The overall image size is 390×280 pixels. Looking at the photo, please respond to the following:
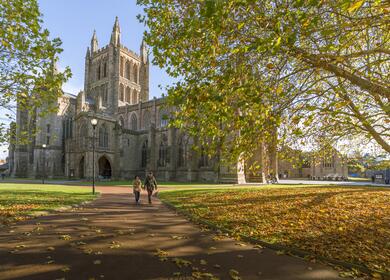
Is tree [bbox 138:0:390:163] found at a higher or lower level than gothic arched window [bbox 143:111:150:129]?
lower

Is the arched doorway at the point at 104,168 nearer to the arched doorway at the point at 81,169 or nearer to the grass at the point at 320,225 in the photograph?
the arched doorway at the point at 81,169

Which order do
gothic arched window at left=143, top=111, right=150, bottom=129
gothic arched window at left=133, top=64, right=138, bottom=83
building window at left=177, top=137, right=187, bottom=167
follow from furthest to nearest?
gothic arched window at left=133, top=64, right=138, bottom=83 < gothic arched window at left=143, top=111, right=150, bottom=129 < building window at left=177, top=137, right=187, bottom=167

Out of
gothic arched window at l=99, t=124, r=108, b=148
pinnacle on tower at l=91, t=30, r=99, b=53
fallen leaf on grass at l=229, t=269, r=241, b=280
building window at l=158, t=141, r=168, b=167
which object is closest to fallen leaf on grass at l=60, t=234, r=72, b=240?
fallen leaf on grass at l=229, t=269, r=241, b=280

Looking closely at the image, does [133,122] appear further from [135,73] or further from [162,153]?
[135,73]

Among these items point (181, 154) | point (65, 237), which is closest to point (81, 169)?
point (181, 154)

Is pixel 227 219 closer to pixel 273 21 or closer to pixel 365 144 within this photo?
pixel 273 21

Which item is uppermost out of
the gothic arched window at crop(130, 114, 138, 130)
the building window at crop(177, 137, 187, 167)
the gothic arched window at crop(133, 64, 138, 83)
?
the gothic arched window at crop(133, 64, 138, 83)

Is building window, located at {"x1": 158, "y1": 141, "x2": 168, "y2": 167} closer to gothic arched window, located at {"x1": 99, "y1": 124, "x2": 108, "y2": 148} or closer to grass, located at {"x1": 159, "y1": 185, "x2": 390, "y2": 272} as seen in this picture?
gothic arched window, located at {"x1": 99, "y1": 124, "x2": 108, "y2": 148}

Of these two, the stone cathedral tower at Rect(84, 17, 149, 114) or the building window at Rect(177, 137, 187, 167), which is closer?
the building window at Rect(177, 137, 187, 167)

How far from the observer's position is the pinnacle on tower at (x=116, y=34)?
2310 inches

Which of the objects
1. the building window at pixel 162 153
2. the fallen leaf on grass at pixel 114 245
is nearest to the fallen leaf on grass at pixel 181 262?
the fallen leaf on grass at pixel 114 245

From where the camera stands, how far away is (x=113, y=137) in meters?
46.4

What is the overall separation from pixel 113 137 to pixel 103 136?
1835 millimetres

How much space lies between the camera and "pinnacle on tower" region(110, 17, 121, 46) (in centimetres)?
5867
